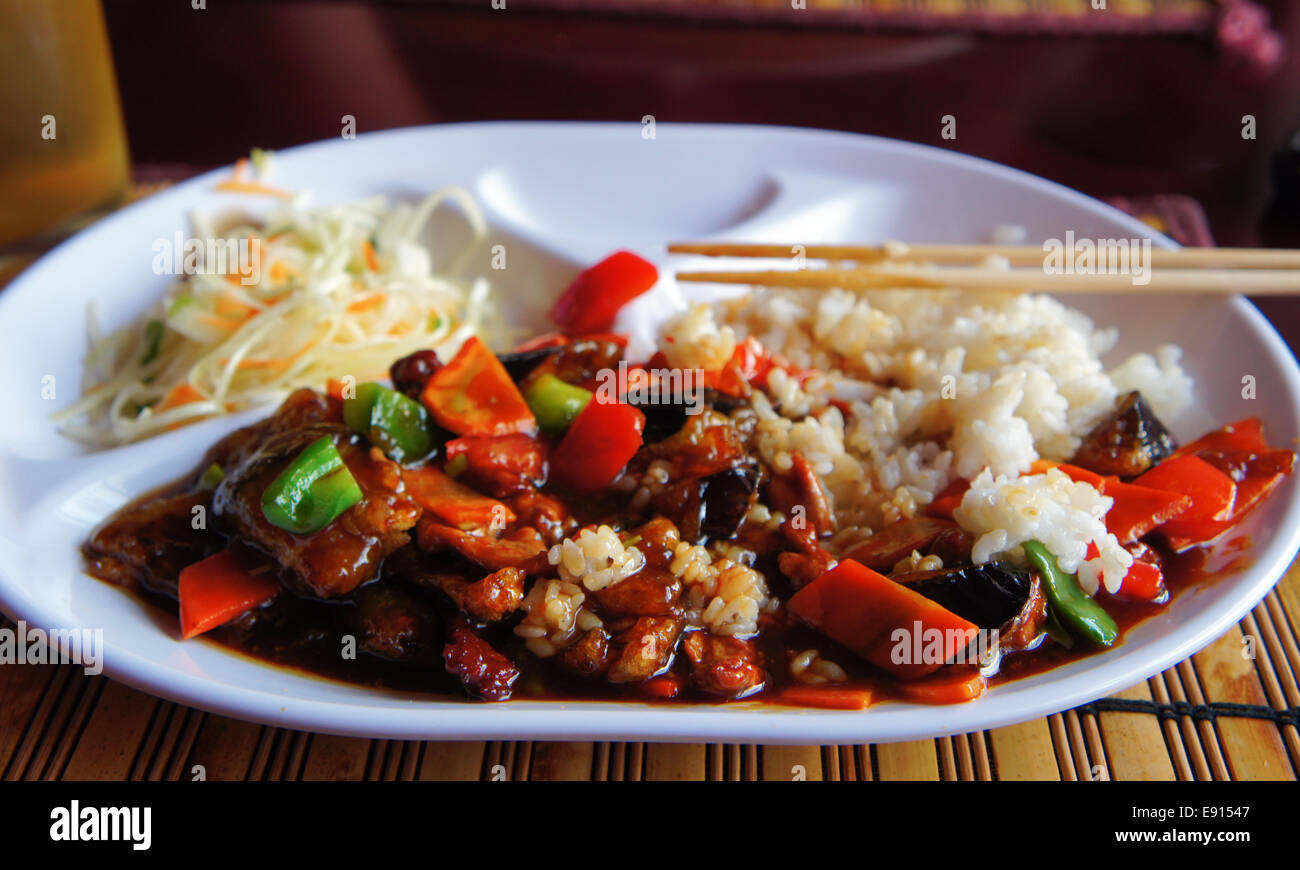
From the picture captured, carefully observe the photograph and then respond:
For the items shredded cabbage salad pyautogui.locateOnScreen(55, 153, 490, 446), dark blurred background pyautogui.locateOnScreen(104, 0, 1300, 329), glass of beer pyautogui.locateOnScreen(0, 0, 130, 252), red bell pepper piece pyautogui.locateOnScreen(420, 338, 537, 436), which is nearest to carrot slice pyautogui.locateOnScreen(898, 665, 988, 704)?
red bell pepper piece pyautogui.locateOnScreen(420, 338, 537, 436)

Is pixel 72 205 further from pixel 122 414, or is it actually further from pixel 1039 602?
pixel 1039 602

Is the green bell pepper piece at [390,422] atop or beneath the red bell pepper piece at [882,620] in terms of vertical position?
atop

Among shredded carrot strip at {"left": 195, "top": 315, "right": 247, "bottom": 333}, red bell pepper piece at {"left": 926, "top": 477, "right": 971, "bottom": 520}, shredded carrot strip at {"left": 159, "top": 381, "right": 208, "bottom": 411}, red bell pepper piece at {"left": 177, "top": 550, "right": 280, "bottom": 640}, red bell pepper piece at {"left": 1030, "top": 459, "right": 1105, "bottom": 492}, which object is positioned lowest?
red bell pepper piece at {"left": 177, "top": 550, "right": 280, "bottom": 640}

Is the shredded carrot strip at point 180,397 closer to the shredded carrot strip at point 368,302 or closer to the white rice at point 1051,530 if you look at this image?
the shredded carrot strip at point 368,302

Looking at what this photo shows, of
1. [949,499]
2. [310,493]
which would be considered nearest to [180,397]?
[310,493]

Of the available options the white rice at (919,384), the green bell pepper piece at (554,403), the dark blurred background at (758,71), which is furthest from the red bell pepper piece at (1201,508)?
the dark blurred background at (758,71)

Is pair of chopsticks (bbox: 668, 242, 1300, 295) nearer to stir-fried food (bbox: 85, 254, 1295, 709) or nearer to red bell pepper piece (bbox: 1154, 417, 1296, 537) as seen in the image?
stir-fried food (bbox: 85, 254, 1295, 709)

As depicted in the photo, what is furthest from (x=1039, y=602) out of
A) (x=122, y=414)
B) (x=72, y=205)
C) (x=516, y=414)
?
(x=72, y=205)
